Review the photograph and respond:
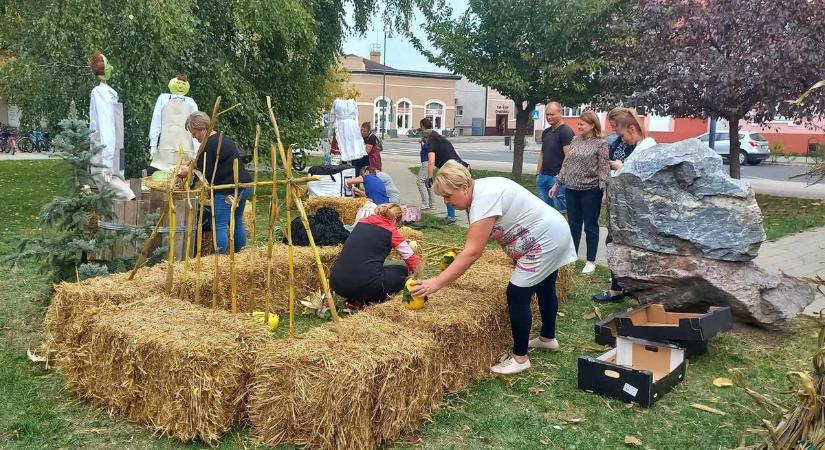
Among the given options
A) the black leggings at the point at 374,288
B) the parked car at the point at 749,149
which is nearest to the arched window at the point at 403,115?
the parked car at the point at 749,149

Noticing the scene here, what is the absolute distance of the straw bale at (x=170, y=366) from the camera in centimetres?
334

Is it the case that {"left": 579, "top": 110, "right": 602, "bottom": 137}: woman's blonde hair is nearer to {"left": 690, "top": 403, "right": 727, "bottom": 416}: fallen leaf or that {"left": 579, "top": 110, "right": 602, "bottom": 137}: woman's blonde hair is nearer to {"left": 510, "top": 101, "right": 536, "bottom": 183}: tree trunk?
{"left": 690, "top": 403, "right": 727, "bottom": 416}: fallen leaf

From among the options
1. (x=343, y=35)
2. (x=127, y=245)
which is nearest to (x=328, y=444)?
(x=127, y=245)

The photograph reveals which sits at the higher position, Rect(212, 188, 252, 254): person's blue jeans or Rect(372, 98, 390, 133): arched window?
Rect(372, 98, 390, 133): arched window

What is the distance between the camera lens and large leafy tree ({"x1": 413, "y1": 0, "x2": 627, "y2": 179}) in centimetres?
1353

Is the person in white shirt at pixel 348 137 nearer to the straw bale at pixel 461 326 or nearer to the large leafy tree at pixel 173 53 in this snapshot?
the large leafy tree at pixel 173 53

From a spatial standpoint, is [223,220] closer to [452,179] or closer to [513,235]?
[452,179]

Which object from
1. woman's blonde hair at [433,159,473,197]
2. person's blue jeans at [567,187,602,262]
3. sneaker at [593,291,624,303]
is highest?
woman's blonde hair at [433,159,473,197]

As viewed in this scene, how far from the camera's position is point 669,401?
4.04 metres

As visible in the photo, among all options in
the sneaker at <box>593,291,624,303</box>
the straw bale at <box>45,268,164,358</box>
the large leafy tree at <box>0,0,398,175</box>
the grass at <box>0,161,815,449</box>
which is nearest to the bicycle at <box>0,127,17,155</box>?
the large leafy tree at <box>0,0,398,175</box>

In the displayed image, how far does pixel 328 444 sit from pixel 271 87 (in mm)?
10937

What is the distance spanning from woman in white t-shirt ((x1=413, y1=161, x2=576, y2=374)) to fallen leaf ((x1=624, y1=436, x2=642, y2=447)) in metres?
0.96

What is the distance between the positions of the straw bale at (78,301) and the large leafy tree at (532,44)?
10992 mm

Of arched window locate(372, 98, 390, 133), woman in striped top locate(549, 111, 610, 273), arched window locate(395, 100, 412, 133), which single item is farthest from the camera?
arched window locate(395, 100, 412, 133)
